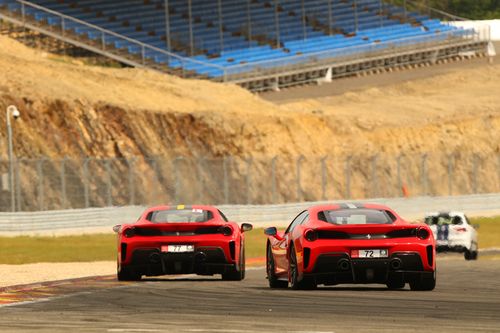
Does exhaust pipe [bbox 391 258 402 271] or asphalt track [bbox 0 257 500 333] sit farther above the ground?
exhaust pipe [bbox 391 258 402 271]

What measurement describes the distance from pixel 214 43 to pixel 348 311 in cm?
5944

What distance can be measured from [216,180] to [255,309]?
110 feet

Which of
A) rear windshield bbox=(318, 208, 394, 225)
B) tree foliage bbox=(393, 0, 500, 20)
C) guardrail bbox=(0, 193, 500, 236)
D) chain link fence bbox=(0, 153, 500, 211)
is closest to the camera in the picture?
rear windshield bbox=(318, 208, 394, 225)

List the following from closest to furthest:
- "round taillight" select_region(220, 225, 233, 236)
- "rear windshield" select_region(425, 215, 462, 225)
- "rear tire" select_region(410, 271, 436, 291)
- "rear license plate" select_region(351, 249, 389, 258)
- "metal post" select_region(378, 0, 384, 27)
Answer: "rear license plate" select_region(351, 249, 389, 258) < "rear tire" select_region(410, 271, 436, 291) < "round taillight" select_region(220, 225, 233, 236) < "rear windshield" select_region(425, 215, 462, 225) < "metal post" select_region(378, 0, 384, 27)

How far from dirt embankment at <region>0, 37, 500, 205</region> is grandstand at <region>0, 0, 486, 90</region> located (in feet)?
7.68

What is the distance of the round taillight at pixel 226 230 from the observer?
877 inches

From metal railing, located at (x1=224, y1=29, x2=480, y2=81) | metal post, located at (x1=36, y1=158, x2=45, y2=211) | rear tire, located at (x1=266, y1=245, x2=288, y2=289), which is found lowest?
rear tire, located at (x1=266, y1=245, x2=288, y2=289)

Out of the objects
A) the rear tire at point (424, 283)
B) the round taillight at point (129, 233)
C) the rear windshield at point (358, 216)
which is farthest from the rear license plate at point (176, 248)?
the rear tire at point (424, 283)

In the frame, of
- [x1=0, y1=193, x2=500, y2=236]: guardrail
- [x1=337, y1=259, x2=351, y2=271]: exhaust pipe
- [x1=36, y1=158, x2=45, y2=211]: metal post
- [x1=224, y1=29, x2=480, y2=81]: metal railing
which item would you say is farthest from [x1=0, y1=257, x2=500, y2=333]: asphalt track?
[x1=224, y1=29, x2=480, y2=81]: metal railing

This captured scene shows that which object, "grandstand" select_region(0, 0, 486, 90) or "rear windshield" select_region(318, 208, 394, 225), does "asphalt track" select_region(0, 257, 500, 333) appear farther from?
"grandstand" select_region(0, 0, 486, 90)

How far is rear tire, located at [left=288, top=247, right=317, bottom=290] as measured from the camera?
19359mm

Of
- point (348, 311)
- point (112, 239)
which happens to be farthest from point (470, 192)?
point (348, 311)

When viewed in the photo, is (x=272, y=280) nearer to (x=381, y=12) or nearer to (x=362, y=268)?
(x=362, y=268)

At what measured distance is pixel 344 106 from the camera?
73.5 metres
